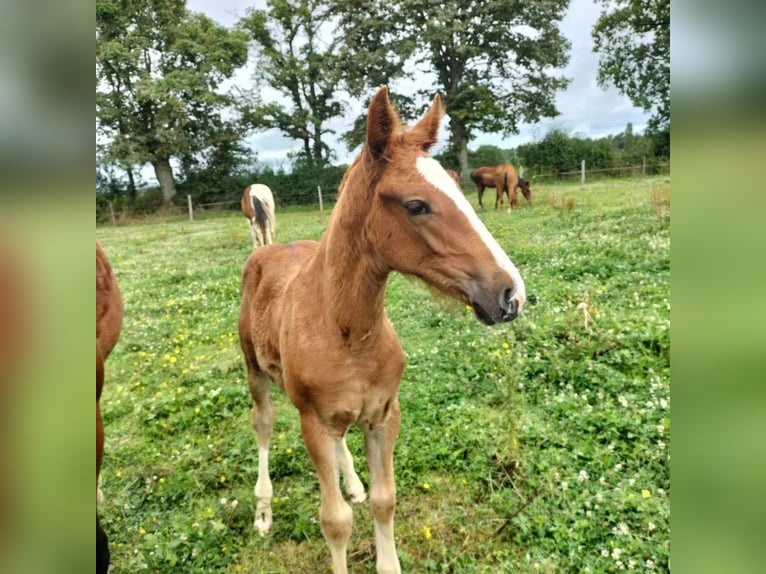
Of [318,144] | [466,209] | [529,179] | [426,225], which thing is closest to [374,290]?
[426,225]

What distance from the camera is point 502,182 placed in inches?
578

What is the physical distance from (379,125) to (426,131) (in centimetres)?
22

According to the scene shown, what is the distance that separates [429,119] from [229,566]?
2.56 metres

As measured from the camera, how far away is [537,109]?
2238 cm

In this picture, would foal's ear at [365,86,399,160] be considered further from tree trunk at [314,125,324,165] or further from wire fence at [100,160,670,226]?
tree trunk at [314,125,324,165]

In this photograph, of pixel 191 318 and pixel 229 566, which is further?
pixel 191 318

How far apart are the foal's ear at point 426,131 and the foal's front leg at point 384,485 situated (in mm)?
1234

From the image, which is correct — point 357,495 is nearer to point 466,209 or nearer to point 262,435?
point 262,435

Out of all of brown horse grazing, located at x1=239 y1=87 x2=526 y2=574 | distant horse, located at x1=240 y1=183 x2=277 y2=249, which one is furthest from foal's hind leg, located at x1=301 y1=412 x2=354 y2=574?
distant horse, located at x1=240 y1=183 x2=277 y2=249

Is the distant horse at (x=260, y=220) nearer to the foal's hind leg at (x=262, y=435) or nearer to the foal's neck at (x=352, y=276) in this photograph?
the foal's hind leg at (x=262, y=435)

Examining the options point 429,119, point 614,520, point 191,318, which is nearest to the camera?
point 429,119

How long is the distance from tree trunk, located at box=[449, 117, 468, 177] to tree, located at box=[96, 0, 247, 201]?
1154 centimetres
